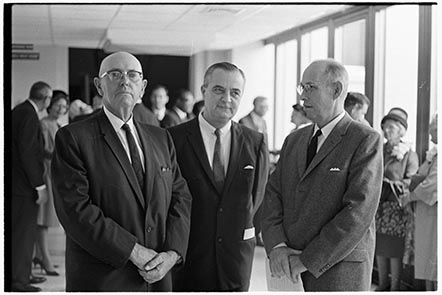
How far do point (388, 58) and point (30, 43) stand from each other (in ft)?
5.34

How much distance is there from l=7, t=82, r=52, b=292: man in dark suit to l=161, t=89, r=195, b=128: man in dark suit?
0.54m

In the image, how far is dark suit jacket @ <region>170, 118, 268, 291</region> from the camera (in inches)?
119

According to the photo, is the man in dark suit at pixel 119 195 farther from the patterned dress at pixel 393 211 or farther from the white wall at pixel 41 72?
the patterned dress at pixel 393 211

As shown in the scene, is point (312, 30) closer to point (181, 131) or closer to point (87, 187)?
point (181, 131)

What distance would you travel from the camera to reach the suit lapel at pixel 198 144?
9.94 ft

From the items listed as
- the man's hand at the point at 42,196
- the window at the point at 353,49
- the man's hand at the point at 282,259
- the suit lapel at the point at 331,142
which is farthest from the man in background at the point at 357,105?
the man's hand at the point at 42,196

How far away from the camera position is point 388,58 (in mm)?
3242

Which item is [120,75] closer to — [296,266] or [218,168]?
[218,168]

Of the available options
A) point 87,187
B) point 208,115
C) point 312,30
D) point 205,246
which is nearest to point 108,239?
point 87,187

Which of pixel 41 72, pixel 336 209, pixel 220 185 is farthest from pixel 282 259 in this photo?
pixel 41 72

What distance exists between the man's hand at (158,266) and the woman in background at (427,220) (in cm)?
113

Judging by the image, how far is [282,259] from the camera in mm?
2873

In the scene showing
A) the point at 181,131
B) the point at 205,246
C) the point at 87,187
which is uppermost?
the point at 181,131

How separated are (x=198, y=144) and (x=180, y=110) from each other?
0.19 m
